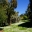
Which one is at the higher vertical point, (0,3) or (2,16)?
(0,3)

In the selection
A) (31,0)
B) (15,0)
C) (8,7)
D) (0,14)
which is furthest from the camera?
(15,0)

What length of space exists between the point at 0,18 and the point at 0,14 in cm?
82

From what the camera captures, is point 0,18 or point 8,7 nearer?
point 0,18

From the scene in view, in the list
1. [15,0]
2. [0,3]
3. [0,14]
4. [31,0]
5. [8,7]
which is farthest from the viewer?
[15,0]

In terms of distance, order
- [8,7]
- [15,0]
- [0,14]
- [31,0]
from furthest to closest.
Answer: [15,0] → [31,0] → [8,7] → [0,14]

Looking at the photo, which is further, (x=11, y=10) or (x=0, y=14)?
(x=11, y=10)

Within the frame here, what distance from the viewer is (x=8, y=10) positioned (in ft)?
103

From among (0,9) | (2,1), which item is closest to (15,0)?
(2,1)

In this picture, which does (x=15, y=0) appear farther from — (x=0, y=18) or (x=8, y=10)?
(x=0, y=18)

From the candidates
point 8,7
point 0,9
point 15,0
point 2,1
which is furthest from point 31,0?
point 0,9

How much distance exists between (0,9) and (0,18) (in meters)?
1.78

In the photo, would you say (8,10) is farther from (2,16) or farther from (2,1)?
(2,16)

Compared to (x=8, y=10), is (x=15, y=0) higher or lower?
higher

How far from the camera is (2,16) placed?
22922 millimetres
